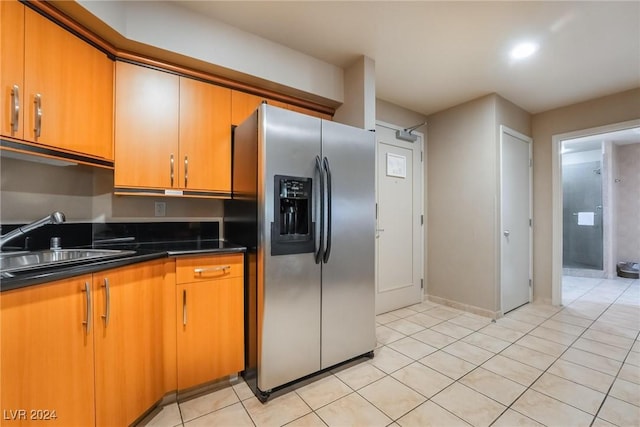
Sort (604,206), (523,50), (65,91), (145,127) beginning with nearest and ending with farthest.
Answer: (65,91) → (145,127) → (523,50) → (604,206)

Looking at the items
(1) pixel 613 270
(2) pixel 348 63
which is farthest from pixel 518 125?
(1) pixel 613 270

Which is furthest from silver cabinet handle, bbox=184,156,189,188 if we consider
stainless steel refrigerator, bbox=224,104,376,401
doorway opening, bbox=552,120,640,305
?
doorway opening, bbox=552,120,640,305

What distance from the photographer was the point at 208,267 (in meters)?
1.68

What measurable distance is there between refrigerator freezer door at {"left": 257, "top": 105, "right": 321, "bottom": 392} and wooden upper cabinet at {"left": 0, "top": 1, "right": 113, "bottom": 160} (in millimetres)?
1011

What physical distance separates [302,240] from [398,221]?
188cm

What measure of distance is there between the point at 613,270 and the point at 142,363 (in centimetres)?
716

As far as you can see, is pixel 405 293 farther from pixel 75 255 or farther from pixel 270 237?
pixel 75 255

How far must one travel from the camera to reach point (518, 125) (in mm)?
3281

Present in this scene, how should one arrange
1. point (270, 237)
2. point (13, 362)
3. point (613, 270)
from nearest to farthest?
point (13, 362)
point (270, 237)
point (613, 270)

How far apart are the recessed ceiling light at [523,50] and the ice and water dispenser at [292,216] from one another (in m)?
2.12

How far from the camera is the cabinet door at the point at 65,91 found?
4.31ft

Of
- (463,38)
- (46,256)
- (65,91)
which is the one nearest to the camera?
(65,91)

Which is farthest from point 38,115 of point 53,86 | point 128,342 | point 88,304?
point 128,342

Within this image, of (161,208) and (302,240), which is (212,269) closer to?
(302,240)
